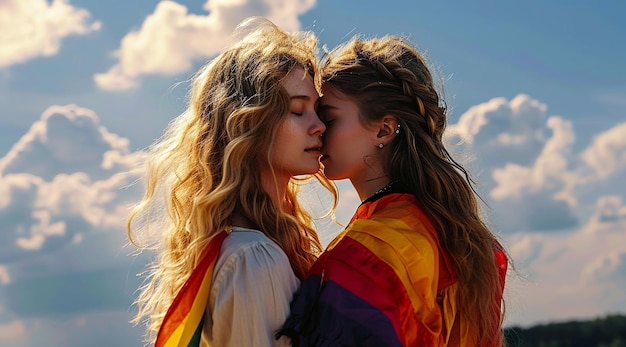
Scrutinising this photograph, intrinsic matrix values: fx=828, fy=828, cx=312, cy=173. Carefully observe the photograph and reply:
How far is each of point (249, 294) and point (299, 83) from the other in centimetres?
102

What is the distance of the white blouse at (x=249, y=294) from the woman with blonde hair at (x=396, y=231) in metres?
0.07

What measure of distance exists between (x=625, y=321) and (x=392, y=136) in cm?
804

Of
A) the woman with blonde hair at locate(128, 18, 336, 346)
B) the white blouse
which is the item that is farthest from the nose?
the white blouse

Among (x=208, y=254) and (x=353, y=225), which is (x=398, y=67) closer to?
(x=353, y=225)

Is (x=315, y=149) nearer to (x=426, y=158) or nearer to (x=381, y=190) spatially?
(x=381, y=190)

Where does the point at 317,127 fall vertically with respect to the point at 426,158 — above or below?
above

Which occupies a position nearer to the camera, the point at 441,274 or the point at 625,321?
the point at 441,274

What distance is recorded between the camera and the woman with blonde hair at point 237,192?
124 inches

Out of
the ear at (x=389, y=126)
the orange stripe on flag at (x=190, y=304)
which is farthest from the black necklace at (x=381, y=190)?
the orange stripe on flag at (x=190, y=304)

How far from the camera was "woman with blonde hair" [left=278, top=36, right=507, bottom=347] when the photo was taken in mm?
3141

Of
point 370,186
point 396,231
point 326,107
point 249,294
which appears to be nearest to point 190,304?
point 249,294

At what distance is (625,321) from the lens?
1059 centimetres

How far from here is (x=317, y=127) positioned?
11.9 feet

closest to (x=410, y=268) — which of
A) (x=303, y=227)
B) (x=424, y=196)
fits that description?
(x=424, y=196)
